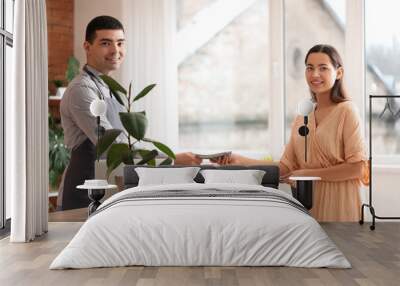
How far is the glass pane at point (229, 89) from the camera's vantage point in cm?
777

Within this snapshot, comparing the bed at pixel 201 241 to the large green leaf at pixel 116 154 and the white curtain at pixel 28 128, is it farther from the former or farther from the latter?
the large green leaf at pixel 116 154

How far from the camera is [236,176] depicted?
6023 millimetres

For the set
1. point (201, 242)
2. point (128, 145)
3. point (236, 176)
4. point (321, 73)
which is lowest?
point (201, 242)

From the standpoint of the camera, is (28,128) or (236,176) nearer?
(28,128)

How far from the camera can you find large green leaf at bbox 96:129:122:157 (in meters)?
6.56

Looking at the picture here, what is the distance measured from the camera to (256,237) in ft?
14.0

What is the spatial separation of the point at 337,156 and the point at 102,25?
9.98ft

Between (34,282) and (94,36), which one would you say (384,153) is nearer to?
(94,36)

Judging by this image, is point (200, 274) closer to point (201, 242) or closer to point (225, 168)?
point (201, 242)

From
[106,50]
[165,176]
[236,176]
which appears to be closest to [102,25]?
[106,50]

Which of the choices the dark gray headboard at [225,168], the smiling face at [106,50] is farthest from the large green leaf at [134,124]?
the smiling face at [106,50]

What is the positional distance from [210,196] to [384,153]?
3.25 metres

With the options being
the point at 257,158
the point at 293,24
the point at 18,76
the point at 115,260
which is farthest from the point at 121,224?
the point at 293,24

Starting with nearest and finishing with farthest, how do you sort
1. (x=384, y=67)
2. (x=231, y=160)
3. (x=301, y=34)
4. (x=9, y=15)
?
(x=9, y=15)
(x=231, y=160)
(x=384, y=67)
(x=301, y=34)
